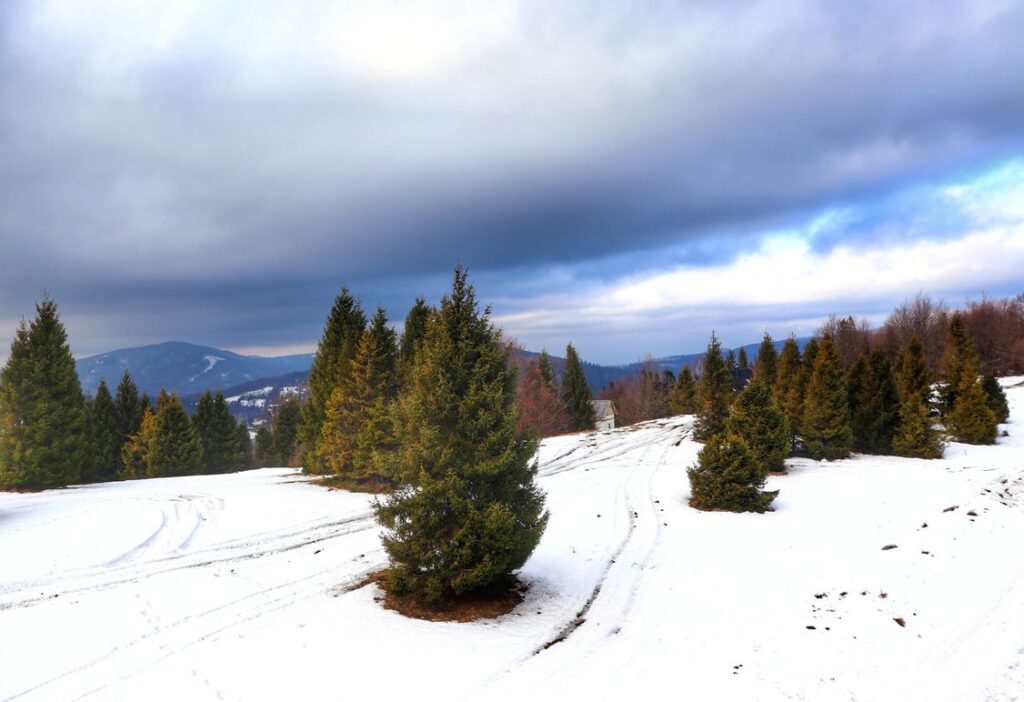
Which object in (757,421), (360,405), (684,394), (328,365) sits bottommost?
(684,394)

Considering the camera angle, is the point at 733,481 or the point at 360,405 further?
the point at 360,405

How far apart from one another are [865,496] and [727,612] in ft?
44.9

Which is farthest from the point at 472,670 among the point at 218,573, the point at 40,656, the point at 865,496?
the point at 865,496

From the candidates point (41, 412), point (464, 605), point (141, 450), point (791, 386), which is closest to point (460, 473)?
point (464, 605)

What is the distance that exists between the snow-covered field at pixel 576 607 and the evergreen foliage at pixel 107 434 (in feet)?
92.9

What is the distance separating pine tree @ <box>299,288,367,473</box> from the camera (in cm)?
3138

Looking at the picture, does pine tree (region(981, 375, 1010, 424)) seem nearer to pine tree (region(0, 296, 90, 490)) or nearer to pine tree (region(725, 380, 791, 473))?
pine tree (region(725, 380, 791, 473))

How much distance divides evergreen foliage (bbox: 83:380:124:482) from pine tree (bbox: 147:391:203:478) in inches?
200

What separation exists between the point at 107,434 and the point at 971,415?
6715 centimetres

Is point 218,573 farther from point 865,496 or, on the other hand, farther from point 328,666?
point 865,496

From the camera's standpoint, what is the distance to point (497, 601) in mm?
11750

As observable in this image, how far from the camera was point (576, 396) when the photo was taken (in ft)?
252

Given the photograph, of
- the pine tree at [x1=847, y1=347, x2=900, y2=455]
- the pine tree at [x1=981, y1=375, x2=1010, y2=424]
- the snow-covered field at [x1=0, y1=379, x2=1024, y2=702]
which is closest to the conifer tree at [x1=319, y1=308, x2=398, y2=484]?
the snow-covered field at [x1=0, y1=379, x2=1024, y2=702]

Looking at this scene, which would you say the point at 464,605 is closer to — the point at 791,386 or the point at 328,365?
the point at 328,365
